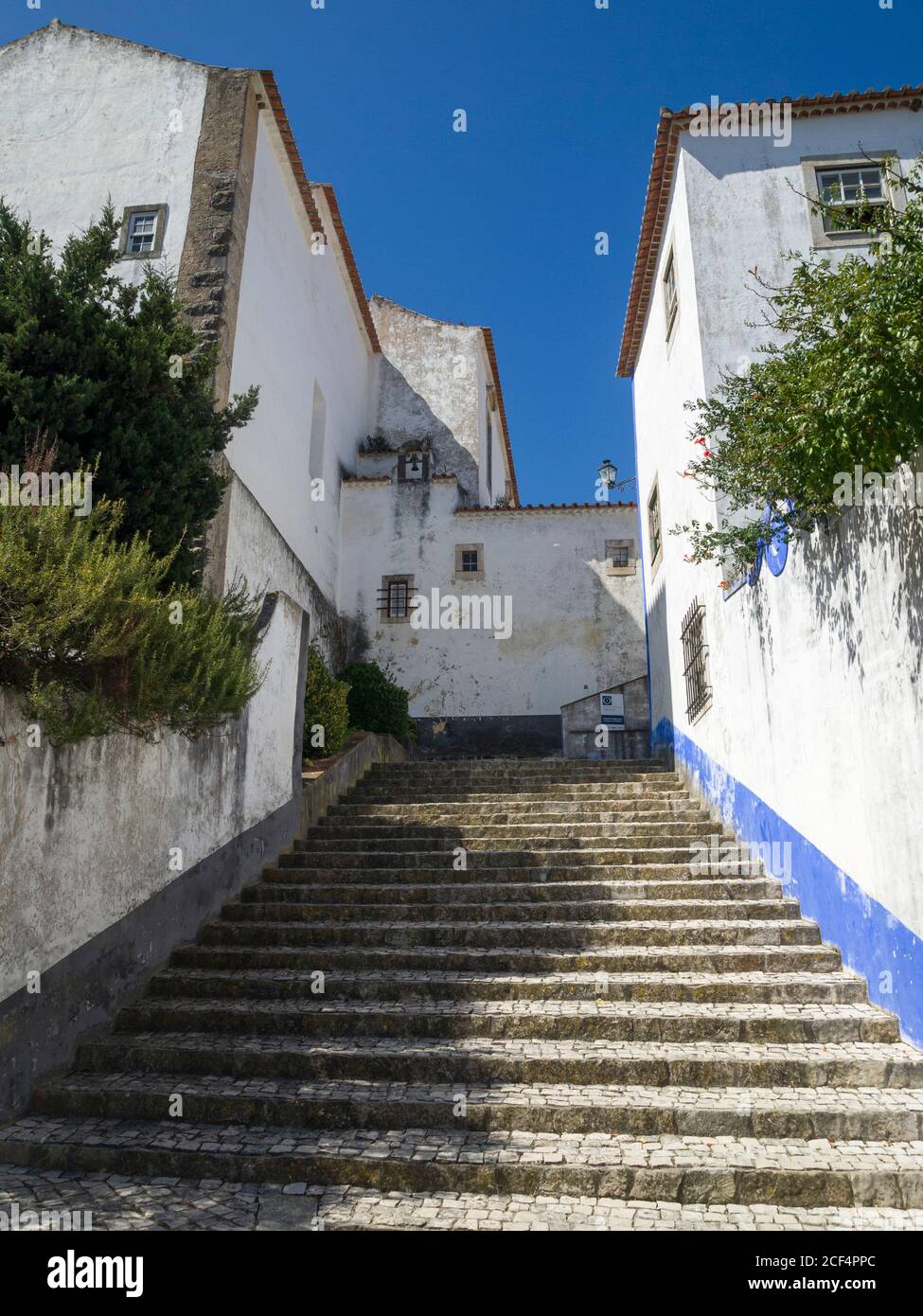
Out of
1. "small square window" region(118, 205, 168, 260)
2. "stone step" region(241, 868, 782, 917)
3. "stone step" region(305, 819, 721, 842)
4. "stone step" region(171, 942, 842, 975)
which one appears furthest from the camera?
"small square window" region(118, 205, 168, 260)

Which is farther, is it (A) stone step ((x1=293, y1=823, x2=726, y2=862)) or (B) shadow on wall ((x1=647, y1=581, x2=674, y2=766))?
(B) shadow on wall ((x1=647, y1=581, x2=674, y2=766))

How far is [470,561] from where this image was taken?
16.7m

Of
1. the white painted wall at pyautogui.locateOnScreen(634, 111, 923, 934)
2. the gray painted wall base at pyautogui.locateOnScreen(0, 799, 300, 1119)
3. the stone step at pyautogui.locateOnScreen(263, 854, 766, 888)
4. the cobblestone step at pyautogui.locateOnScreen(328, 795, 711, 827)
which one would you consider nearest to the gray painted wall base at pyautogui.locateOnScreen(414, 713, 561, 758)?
the white painted wall at pyautogui.locateOnScreen(634, 111, 923, 934)

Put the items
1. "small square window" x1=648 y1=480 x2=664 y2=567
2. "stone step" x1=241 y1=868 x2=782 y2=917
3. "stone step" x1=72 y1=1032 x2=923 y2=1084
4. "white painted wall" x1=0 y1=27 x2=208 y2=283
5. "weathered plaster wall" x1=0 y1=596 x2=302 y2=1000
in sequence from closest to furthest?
1. "stone step" x1=72 y1=1032 x2=923 y2=1084
2. "weathered plaster wall" x1=0 y1=596 x2=302 y2=1000
3. "stone step" x1=241 y1=868 x2=782 y2=917
4. "white painted wall" x1=0 y1=27 x2=208 y2=283
5. "small square window" x1=648 y1=480 x2=664 y2=567

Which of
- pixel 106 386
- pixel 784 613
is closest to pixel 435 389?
pixel 106 386

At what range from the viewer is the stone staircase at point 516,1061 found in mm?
3842

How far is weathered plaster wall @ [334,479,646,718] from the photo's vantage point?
52.3 feet

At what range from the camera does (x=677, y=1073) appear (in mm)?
4621

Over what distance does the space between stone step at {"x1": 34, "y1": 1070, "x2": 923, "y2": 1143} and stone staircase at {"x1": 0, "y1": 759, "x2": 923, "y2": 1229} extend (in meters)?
0.01

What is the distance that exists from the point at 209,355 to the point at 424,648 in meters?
9.42

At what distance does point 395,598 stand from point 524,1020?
1190 cm

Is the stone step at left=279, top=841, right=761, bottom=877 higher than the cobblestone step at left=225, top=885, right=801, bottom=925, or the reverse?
the stone step at left=279, top=841, right=761, bottom=877

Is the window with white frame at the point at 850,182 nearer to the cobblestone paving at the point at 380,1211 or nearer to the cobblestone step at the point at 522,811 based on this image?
the cobblestone step at the point at 522,811

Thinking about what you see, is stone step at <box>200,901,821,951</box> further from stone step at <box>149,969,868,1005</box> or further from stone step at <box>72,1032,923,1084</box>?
stone step at <box>72,1032,923,1084</box>
